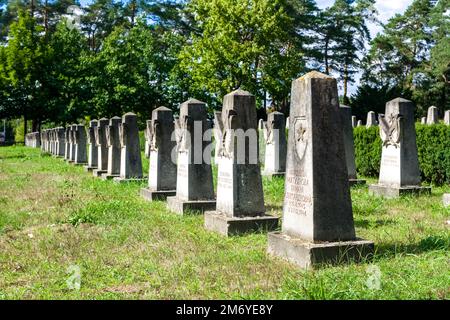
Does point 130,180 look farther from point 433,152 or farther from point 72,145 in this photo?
point 72,145

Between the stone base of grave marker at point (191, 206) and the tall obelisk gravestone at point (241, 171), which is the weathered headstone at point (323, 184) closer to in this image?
the tall obelisk gravestone at point (241, 171)

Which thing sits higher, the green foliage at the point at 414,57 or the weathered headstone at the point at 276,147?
the green foliage at the point at 414,57

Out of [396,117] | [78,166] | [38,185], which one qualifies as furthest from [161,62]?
[396,117]

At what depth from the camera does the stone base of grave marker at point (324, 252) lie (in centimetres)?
559

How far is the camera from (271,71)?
3738 centimetres

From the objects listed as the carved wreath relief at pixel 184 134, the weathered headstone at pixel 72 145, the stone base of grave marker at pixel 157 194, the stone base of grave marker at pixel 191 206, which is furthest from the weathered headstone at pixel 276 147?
the weathered headstone at pixel 72 145

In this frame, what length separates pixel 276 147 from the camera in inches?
653

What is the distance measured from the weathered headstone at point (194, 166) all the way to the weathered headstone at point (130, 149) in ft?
14.8

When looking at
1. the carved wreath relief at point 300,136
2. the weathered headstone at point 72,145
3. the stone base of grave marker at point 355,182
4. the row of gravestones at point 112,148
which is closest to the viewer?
the carved wreath relief at point 300,136

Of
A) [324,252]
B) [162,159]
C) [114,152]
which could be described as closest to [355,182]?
[162,159]

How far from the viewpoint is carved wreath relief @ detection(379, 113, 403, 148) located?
37.8ft

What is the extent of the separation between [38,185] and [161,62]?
26856 mm

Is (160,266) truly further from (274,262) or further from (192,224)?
(192,224)

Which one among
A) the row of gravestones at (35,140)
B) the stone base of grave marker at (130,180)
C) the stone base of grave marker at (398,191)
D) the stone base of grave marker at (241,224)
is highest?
the row of gravestones at (35,140)
